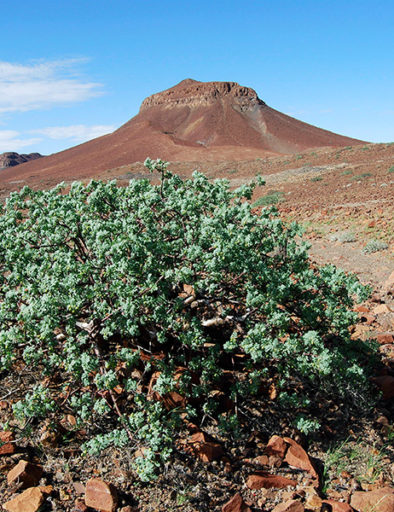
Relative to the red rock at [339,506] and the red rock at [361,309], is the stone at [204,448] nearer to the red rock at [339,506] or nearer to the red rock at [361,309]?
the red rock at [339,506]

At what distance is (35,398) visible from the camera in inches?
116

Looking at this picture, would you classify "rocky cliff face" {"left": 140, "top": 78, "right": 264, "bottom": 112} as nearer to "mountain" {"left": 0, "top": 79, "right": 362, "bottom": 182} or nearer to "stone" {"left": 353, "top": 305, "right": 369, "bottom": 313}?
"mountain" {"left": 0, "top": 79, "right": 362, "bottom": 182}

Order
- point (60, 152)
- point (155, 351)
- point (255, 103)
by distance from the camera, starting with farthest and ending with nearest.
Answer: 1. point (255, 103)
2. point (60, 152)
3. point (155, 351)

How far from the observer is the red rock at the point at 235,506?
2807mm

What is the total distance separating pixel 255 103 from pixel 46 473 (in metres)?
91.5

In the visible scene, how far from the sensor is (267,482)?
3.11 metres

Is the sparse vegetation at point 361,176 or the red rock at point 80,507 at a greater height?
the sparse vegetation at point 361,176

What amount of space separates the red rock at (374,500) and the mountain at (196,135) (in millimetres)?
47796

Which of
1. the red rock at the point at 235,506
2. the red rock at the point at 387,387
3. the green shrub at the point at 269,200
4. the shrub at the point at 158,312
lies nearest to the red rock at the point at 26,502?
the shrub at the point at 158,312

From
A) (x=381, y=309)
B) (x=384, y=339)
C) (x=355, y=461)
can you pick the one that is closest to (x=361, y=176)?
(x=381, y=309)

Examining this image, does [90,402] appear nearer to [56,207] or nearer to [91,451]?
[91,451]

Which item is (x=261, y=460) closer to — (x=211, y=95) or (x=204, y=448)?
(x=204, y=448)

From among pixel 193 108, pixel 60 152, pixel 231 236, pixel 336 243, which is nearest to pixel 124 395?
pixel 231 236

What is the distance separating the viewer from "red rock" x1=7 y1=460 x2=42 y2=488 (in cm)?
304
